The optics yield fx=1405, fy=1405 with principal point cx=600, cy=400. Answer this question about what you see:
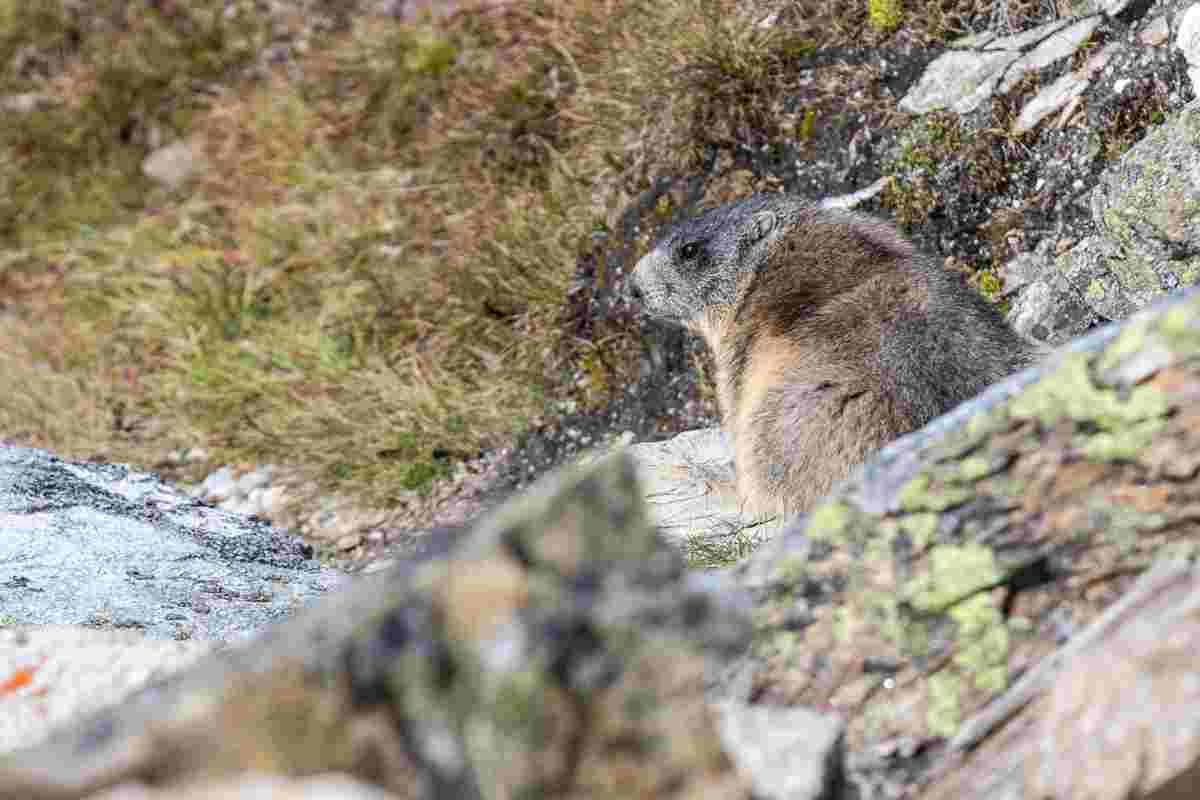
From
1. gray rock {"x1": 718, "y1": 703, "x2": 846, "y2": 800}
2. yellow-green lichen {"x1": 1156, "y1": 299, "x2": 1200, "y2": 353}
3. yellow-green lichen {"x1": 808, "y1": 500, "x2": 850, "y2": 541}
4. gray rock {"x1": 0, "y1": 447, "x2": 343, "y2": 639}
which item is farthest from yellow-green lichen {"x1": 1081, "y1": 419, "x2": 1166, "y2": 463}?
gray rock {"x1": 0, "y1": 447, "x2": 343, "y2": 639}

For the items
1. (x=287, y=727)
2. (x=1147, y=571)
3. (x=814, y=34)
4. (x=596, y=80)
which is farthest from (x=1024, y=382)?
(x=596, y=80)

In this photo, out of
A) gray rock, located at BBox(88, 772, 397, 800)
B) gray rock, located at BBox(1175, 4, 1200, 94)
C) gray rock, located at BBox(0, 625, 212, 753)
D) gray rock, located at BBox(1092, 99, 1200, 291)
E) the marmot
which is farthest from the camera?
gray rock, located at BBox(1175, 4, 1200, 94)

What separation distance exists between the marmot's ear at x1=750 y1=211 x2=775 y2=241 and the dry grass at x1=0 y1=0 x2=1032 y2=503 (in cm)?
152

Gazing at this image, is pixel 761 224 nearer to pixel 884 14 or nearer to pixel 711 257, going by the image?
pixel 711 257

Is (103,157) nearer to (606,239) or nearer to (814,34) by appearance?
(606,239)

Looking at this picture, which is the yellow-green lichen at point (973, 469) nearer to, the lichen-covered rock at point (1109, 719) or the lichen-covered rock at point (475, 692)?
the lichen-covered rock at point (1109, 719)

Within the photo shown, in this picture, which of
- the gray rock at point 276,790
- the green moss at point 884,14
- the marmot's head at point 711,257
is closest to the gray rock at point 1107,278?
the marmot's head at point 711,257

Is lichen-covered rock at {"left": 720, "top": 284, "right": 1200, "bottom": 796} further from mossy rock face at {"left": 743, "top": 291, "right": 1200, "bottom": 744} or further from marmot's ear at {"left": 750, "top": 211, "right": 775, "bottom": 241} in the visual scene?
marmot's ear at {"left": 750, "top": 211, "right": 775, "bottom": 241}

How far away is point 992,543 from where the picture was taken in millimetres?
2869

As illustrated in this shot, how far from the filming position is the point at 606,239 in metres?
8.46

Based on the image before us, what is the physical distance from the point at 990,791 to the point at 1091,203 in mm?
4595

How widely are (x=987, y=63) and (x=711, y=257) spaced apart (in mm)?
1910

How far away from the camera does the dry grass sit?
8.26 meters

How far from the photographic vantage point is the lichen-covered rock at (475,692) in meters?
2.04
